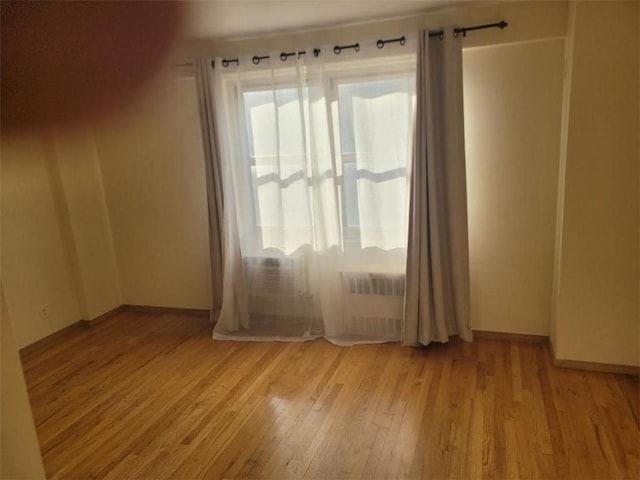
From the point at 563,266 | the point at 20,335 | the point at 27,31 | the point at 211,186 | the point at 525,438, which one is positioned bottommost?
the point at 525,438

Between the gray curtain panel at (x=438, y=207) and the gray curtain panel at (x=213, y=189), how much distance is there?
1294 mm

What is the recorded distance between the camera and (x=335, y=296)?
279cm

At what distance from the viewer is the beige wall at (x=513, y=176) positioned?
230 cm

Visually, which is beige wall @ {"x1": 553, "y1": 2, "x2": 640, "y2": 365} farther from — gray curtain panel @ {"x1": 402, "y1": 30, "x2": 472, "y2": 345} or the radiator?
the radiator

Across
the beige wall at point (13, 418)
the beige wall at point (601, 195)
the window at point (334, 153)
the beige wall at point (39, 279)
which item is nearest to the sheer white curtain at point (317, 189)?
the window at point (334, 153)

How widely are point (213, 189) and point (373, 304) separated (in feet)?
4.39

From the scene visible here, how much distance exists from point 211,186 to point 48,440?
1.67 meters

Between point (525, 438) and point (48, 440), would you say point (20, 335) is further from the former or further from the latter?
point (525, 438)

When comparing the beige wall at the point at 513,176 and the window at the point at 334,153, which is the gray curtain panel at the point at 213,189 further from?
the beige wall at the point at 513,176

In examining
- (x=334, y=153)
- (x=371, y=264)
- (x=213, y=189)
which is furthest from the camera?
(x=213, y=189)

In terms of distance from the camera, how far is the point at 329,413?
203cm

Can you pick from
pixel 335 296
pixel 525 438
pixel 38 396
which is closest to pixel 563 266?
pixel 525 438

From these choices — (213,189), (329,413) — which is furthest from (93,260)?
(329,413)

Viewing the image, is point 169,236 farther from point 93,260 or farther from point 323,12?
point 323,12
